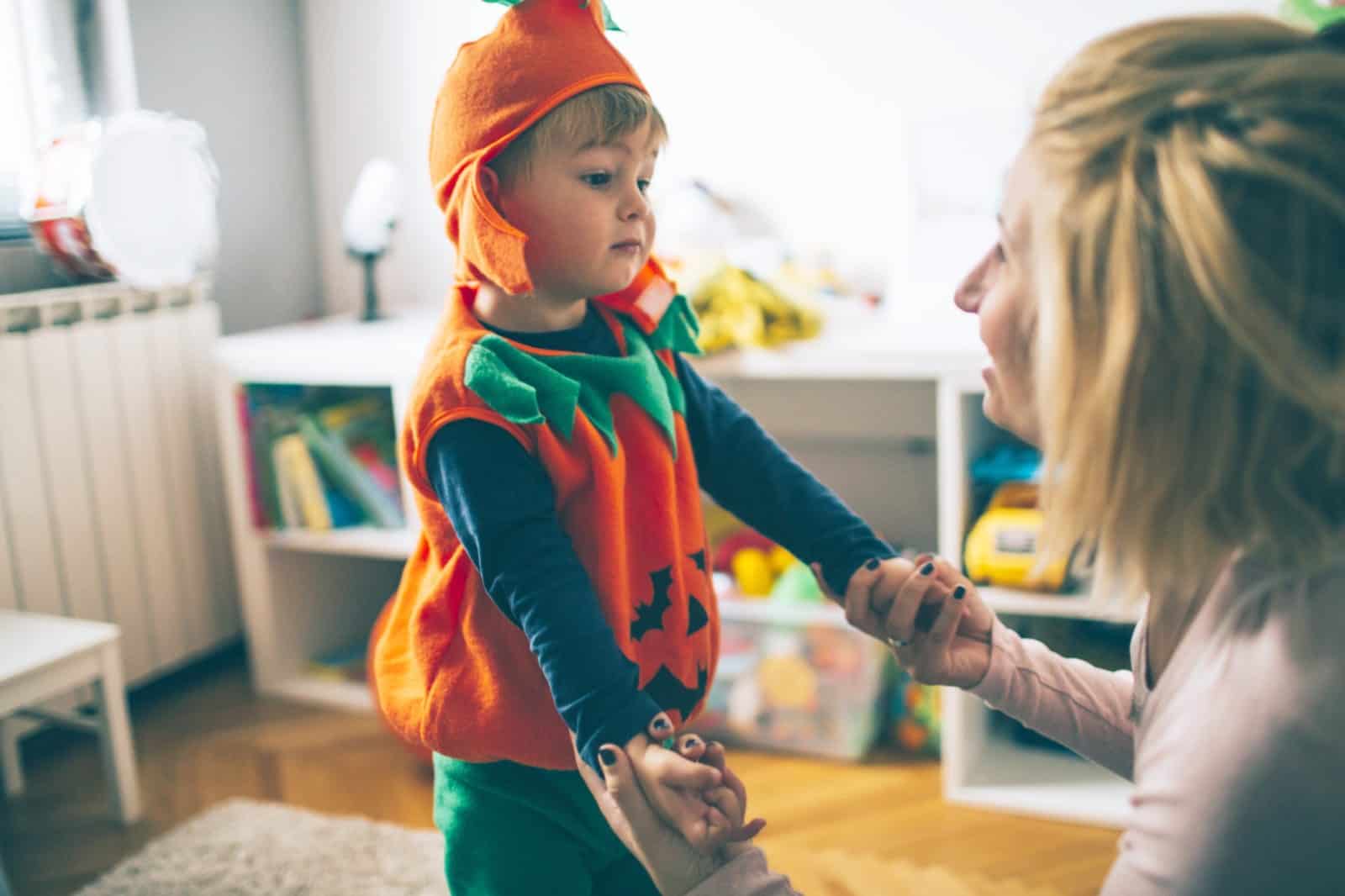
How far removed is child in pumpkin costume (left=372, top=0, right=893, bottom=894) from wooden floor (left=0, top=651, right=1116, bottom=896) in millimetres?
793

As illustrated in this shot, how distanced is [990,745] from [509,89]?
1453 millimetres

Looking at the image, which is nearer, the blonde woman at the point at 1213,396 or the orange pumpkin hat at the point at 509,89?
the blonde woman at the point at 1213,396

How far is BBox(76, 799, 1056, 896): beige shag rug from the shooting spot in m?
1.59

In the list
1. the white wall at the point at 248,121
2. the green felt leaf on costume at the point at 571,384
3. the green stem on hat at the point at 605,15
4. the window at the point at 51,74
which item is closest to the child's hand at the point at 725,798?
the green felt leaf on costume at the point at 571,384

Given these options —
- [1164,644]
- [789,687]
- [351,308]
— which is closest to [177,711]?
[351,308]

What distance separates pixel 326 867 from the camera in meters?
1.67

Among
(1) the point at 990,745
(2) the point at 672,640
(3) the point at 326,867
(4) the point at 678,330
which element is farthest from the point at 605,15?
(1) the point at 990,745

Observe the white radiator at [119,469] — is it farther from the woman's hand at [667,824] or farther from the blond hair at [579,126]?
the woman's hand at [667,824]

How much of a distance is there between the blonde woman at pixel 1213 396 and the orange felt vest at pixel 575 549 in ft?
1.26

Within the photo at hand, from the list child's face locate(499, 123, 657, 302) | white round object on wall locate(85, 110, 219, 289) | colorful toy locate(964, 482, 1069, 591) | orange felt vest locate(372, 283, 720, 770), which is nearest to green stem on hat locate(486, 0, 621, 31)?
child's face locate(499, 123, 657, 302)

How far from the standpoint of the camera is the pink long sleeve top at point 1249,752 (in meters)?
0.54

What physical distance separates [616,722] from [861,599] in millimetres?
264

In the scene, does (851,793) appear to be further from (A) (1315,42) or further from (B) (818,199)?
(A) (1315,42)

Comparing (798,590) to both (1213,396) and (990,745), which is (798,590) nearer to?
(990,745)
